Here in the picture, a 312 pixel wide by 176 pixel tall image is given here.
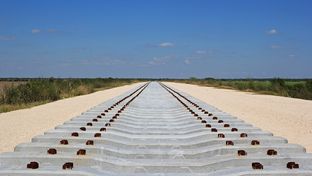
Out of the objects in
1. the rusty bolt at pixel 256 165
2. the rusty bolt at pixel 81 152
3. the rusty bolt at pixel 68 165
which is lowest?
the rusty bolt at pixel 68 165

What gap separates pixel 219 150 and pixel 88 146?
1170 mm

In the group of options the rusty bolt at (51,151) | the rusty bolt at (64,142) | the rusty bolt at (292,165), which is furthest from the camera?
the rusty bolt at (64,142)

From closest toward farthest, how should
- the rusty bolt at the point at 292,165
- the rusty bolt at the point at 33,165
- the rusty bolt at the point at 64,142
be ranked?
the rusty bolt at the point at 33,165 < the rusty bolt at the point at 292,165 < the rusty bolt at the point at 64,142

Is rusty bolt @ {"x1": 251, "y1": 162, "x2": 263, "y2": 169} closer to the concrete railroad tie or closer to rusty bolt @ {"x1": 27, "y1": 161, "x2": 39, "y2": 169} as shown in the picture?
the concrete railroad tie

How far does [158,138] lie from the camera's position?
14.3 feet

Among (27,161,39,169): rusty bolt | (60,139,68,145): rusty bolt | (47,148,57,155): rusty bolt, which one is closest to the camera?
(27,161,39,169): rusty bolt

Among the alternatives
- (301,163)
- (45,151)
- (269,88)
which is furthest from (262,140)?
(269,88)

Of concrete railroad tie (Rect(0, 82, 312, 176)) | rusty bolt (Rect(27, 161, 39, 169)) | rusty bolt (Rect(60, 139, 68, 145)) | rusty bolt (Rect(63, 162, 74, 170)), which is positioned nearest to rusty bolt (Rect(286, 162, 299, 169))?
concrete railroad tie (Rect(0, 82, 312, 176))

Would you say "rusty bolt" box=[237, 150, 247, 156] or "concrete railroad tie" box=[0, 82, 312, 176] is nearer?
"concrete railroad tie" box=[0, 82, 312, 176]

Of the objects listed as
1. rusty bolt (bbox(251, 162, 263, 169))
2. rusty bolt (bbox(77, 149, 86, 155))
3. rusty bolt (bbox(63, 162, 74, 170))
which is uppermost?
rusty bolt (bbox(251, 162, 263, 169))

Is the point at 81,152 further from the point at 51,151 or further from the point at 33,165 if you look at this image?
the point at 33,165

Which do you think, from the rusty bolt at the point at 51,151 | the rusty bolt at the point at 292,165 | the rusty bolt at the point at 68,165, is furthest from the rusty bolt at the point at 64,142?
the rusty bolt at the point at 292,165

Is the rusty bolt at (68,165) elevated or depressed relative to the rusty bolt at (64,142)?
depressed

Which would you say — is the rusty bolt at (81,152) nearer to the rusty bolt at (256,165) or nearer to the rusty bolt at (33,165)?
the rusty bolt at (33,165)
